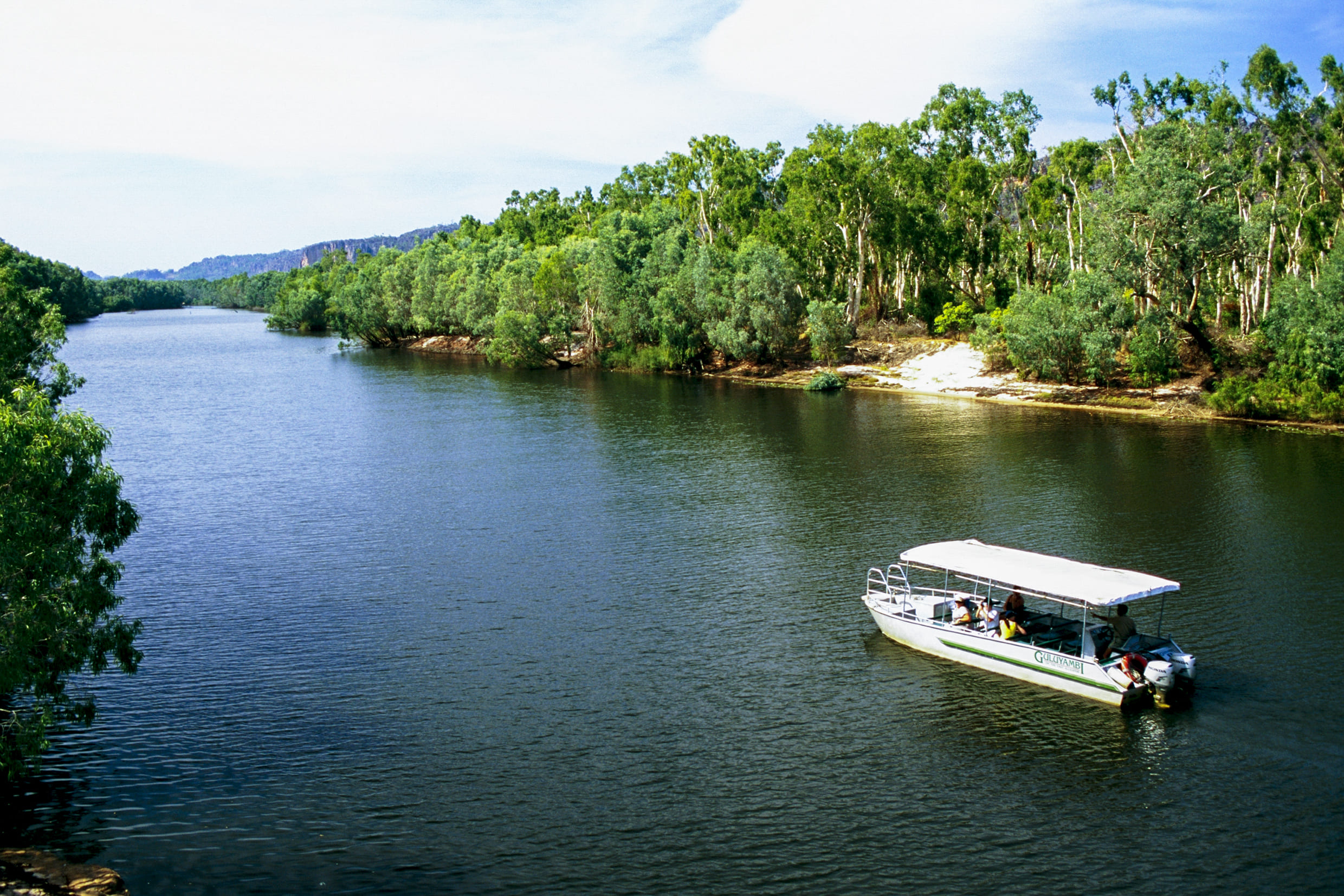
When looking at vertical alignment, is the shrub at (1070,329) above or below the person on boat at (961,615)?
above

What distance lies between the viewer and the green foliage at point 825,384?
313 ft

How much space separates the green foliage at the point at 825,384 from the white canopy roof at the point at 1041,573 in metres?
62.4

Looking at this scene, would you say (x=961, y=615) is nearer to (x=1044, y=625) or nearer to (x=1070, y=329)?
(x=1044, y=625)

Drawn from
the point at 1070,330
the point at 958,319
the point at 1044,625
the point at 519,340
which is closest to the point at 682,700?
the point at 1044,625

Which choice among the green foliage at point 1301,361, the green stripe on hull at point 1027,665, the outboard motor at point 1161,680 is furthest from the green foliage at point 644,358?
the outboard motor at point 1161,680

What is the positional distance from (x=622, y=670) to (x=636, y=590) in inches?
286

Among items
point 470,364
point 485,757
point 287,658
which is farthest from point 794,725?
point 470,364

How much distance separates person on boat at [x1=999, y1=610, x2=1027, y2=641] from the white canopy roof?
93cm

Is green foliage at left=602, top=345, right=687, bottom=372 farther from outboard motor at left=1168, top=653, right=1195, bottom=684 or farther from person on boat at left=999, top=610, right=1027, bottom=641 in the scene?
outboard motor at left=1168, top=653, right=1195, bottom=684

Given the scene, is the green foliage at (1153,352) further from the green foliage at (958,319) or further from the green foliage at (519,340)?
the green foliage at (519,340)

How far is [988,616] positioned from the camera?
30328 mm

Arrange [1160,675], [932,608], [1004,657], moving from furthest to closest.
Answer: [932,608] < [1004,657] < [1160,675]

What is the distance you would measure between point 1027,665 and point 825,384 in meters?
68.4

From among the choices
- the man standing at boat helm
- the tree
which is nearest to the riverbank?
the man standing at boat helm
